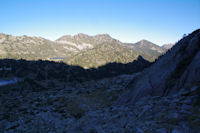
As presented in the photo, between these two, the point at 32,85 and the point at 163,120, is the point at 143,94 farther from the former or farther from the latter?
the point at 32,85

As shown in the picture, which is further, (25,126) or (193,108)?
(25,126)

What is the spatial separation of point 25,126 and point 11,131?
1.47 m

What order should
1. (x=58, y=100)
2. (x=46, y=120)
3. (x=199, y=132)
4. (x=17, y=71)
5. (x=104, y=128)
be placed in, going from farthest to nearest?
(x=17, y=71) < (x=58, y=100) < (x=46, y=120) < (x=104, y=128) < (x=199, y=132)

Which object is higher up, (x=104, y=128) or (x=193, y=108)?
(x=193, y=108)

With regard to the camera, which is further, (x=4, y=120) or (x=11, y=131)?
(x=4, y=120)

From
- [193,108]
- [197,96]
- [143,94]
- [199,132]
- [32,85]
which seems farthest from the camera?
[32,85]

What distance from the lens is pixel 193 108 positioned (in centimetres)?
763

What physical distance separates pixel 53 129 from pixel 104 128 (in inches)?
307

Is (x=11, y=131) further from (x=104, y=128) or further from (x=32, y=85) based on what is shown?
(x=32, y=85)

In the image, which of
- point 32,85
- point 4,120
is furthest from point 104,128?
point 32,85

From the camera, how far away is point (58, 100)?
1045 inches

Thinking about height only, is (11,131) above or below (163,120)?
below

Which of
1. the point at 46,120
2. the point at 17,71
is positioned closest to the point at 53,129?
the point at 46,120

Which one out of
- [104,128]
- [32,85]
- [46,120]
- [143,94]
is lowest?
[32,85]
